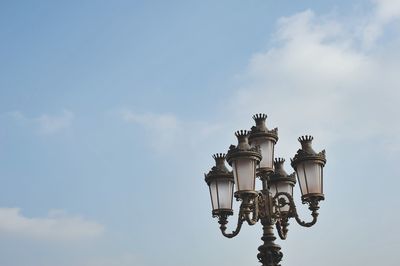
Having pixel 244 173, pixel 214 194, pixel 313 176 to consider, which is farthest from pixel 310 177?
pixel 214 194

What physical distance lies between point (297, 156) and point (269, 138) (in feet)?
2.26

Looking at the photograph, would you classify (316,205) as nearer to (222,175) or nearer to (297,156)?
(297,156)

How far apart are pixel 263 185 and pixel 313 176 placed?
1.00 m

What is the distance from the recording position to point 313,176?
41.1 ft

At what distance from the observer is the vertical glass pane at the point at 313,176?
40.8ft

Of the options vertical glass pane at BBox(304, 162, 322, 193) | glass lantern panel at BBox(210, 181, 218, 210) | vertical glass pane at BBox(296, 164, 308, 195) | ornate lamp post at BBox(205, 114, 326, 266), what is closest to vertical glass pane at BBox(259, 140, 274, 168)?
ornate lamp post at BBox(205, 114, 326, 266)

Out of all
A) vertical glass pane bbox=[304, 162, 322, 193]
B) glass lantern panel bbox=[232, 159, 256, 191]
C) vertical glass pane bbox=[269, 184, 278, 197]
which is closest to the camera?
glass lantern panel bbox=[232, 159, 256, 191]

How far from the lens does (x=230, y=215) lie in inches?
500

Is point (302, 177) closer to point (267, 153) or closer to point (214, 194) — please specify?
point (267, 153)

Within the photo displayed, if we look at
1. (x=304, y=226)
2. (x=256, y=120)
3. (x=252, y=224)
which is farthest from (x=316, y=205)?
(x=256, y=120)

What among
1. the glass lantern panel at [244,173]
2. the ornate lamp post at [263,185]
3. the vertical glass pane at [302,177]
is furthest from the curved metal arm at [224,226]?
the vertical glass pane at [302,177]

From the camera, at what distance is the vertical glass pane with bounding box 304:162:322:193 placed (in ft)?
40.8

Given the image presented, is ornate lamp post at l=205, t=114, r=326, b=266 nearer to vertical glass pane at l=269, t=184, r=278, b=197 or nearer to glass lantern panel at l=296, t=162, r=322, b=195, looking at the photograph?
glass lantern panel at l=296, t=162, r=322, b=195

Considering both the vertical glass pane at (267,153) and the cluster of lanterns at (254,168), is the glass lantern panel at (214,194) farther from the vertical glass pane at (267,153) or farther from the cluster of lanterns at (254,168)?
the vertical glass pane at (267,153)
